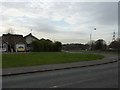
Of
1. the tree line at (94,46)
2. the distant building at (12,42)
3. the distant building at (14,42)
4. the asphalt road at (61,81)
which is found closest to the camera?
the asphalt road at (61,81)

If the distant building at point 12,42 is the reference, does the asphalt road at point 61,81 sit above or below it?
below

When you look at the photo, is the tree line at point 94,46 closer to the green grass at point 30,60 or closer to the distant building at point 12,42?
the distant building at point 12,42

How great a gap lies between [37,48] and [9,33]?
24096 millimetres

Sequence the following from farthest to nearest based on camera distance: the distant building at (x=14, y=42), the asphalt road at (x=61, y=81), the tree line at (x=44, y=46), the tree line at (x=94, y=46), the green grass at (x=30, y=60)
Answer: the tree line at (x=94, y=46), the distant building at (x=14, y=42), the tree line at (x=44, y=46), the green grass at (x=30, y=60), the asphalt road at (x=61, y=81)

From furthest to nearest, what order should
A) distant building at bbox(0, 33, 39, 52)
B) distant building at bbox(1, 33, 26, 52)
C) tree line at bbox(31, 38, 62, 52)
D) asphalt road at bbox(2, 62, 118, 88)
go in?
distant building at bbox(1, 33, 26, 52) → distant building at bbox(0, 33, 39, 52) → tree line at bbox(31, 38, 62, 52) → asphalt road at bbox(2, 62, 118, 88)

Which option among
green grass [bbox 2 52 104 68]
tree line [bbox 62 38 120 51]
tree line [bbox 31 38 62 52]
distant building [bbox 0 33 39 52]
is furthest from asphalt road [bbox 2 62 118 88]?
tree line [bbox 62 38 120 51]

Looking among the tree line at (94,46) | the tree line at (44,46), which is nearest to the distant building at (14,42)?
the tree line at (44,46)

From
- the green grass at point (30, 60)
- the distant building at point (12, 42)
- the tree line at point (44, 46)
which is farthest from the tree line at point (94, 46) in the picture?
the green grass at point (30, 60)

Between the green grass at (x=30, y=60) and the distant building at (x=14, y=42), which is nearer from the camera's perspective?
the green grass at (x=30, y=60)

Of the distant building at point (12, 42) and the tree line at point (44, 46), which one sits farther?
the distant building at point (12, 42)

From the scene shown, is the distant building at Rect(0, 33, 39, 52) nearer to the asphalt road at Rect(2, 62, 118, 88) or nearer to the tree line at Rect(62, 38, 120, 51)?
the tree line at Rect(62, 38, 120, 51)

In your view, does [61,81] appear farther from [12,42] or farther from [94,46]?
[94,46]

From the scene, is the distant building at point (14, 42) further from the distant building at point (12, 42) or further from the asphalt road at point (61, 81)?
the asphalt road at point (61, 81)

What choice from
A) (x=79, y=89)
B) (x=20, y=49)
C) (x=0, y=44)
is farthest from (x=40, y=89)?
(x=0, y=44)
